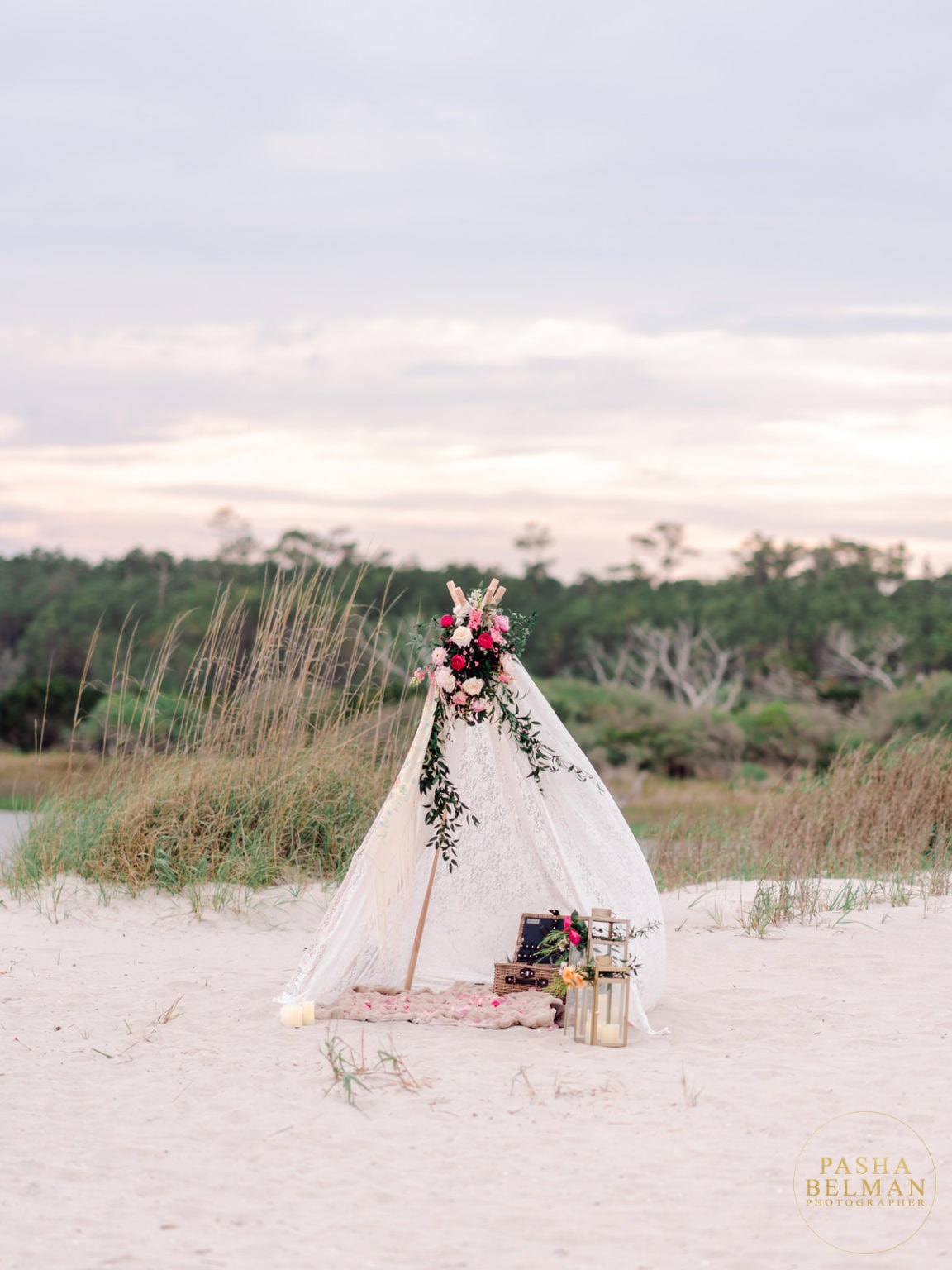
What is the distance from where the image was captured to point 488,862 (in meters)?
5.20

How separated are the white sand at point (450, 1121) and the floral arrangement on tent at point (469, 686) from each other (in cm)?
88

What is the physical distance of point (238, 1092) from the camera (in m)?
4.06

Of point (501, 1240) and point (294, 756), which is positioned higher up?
point (294, 756)

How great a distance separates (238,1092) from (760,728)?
2197 centimetres

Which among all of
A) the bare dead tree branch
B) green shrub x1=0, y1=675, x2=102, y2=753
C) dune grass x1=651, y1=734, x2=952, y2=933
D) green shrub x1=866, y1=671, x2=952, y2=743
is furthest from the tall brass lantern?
the bare dead tree branch

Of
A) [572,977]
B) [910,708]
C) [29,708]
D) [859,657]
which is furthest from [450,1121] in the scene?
[859,657]

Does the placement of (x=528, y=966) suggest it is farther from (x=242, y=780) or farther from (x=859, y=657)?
(x=859, y=657)

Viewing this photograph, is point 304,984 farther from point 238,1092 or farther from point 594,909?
point 594,909

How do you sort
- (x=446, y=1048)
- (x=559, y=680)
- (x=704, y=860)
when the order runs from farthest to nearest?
(x=559, y=680) → (x=704, y=860) → (x=446, y=1048)

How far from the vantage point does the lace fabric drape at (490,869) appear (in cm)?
493

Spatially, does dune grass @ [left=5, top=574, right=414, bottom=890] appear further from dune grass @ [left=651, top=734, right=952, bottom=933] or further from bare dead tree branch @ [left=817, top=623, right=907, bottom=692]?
bare dead tree branch @ [left=817, top=623, right=907, bottom=692]

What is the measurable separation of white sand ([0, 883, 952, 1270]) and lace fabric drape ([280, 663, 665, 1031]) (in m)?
0.37

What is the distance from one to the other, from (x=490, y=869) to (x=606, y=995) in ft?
2.62

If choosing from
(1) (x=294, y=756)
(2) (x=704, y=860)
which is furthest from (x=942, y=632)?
(1) (x=294, y=756)
